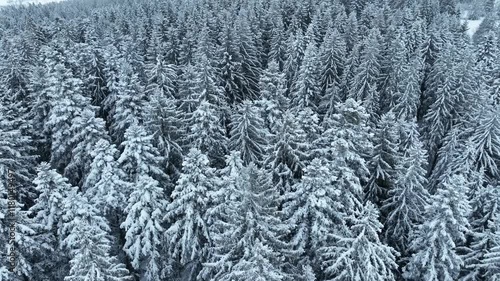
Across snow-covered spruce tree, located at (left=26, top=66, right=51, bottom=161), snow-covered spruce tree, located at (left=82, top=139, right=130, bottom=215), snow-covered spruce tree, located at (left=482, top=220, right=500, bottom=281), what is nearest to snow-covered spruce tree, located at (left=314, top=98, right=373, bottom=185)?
snow-covered spruce tree, located at (left=482, top=220, right=500, bottom=281)

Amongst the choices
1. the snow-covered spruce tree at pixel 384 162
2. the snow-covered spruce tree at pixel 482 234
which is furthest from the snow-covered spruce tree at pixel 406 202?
the snow-covered spruce tree at pixel 482 234

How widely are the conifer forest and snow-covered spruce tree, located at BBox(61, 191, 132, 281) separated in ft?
0.32

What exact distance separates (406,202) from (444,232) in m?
4.77

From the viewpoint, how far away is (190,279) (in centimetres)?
2409

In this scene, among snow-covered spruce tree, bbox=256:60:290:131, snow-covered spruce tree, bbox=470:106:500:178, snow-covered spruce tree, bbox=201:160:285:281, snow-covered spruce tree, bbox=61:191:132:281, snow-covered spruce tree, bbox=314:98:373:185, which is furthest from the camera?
snow-covered spruce tree, bbox=470:106:500:178

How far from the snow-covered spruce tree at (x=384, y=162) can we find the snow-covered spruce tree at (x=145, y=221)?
13.7m

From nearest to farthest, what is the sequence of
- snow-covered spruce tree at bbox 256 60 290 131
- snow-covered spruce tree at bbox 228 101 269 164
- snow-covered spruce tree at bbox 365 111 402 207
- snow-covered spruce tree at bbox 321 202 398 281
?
snow-covered spruce tree at bbox 321 202 398 281 < snow-covered spruce tree at bbox 365 111 402 207 < snow-covered spruce tree at bbox 228 101 269 164 < snow-covered spruce tree at bbox 256 60 290 131

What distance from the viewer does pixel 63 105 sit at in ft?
93.1

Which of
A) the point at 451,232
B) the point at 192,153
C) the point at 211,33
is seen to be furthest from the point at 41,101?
the point at 451,232

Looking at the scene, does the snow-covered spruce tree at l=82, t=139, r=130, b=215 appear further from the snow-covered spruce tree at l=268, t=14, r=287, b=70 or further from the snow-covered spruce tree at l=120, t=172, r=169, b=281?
the snow-covered spruce tree at l=268, t=14, r=287, b=70

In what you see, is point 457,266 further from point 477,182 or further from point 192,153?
point 192,153

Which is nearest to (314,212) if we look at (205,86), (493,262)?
(493,262)

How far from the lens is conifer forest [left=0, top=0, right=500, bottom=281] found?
1939cm

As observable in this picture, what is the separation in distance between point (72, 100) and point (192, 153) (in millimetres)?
13185
